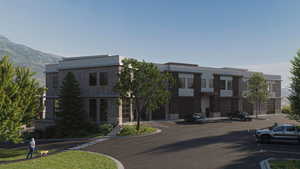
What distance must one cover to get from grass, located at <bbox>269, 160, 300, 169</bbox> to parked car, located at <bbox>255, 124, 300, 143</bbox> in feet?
24.5

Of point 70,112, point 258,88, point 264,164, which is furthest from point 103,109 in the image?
point 258,88

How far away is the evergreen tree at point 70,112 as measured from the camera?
3528 centimetres

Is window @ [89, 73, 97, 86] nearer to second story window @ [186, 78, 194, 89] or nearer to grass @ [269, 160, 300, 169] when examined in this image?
second story window @ [186, 78, 194, 89]

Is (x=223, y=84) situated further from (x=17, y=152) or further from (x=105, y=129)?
(x=17, y=152)

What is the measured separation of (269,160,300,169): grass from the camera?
50.2 feet

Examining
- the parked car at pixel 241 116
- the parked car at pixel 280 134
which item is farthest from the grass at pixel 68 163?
the parked car at pixel 241 116

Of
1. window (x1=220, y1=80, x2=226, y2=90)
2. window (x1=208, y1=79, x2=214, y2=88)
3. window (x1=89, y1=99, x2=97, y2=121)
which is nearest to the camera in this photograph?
window (x1=89, y1=99, x2=97, y2=121)

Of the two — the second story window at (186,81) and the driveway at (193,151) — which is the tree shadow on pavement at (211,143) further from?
the second story window at (186,81)

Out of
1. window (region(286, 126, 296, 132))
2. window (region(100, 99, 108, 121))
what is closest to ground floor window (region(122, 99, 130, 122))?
window (region(100, 99, 108, 121))

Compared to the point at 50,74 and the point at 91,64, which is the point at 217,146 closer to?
the point at 91,64

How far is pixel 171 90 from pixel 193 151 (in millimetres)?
25730

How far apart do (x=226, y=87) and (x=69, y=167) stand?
4517 cm

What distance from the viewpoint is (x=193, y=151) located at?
2109 centimetres

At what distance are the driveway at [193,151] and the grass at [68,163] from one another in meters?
1.47
